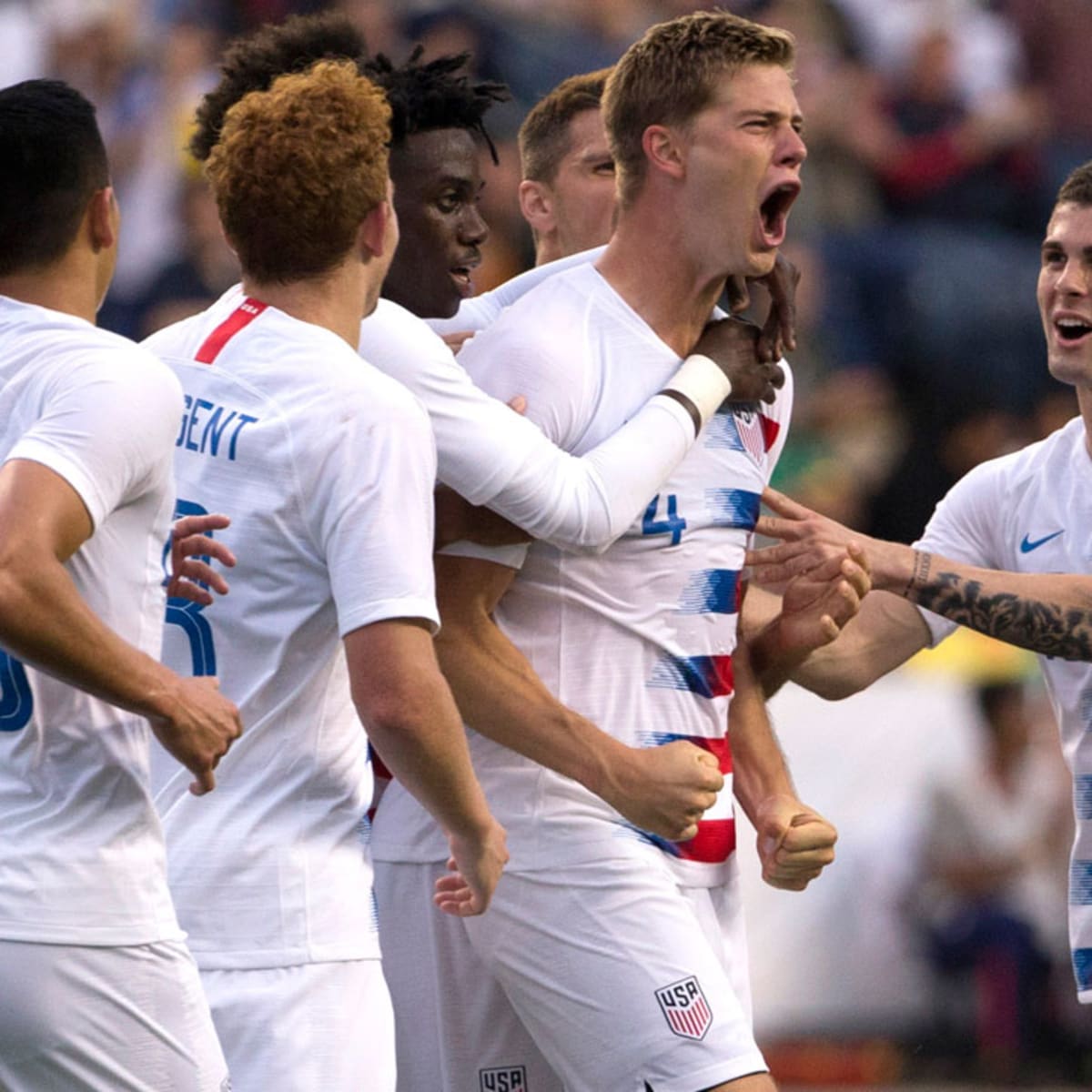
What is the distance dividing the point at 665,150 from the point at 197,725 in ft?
6.34

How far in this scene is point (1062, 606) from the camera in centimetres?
509

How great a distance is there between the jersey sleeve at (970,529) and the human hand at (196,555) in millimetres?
2478

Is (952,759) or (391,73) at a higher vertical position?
(391,73)

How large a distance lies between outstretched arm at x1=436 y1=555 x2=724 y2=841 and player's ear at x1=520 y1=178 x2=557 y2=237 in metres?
1.96

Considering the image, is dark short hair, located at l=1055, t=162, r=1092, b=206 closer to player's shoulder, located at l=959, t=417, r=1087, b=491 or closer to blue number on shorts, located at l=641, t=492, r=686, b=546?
player's shoulder, located at l=959, t=417, r=1087, b=491

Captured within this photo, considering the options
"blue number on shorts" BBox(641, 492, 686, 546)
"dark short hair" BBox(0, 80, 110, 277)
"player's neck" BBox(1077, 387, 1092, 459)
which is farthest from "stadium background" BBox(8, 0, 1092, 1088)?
"dark short hair" BBox(0, 80, 110, 277)

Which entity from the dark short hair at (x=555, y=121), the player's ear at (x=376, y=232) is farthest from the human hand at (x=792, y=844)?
the dark short hair at (x=555, y=121)

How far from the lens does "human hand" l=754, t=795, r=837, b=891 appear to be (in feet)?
14.8

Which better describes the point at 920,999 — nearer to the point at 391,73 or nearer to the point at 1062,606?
the point at 1062,606

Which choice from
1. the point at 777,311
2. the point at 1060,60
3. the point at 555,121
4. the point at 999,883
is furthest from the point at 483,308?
the point at 1060,60

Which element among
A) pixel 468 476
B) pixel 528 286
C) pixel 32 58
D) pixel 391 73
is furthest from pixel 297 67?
pixel 32 58

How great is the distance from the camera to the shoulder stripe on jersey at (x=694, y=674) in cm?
435

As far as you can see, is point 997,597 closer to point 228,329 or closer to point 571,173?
point 571,173

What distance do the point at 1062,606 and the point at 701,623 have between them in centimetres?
113
